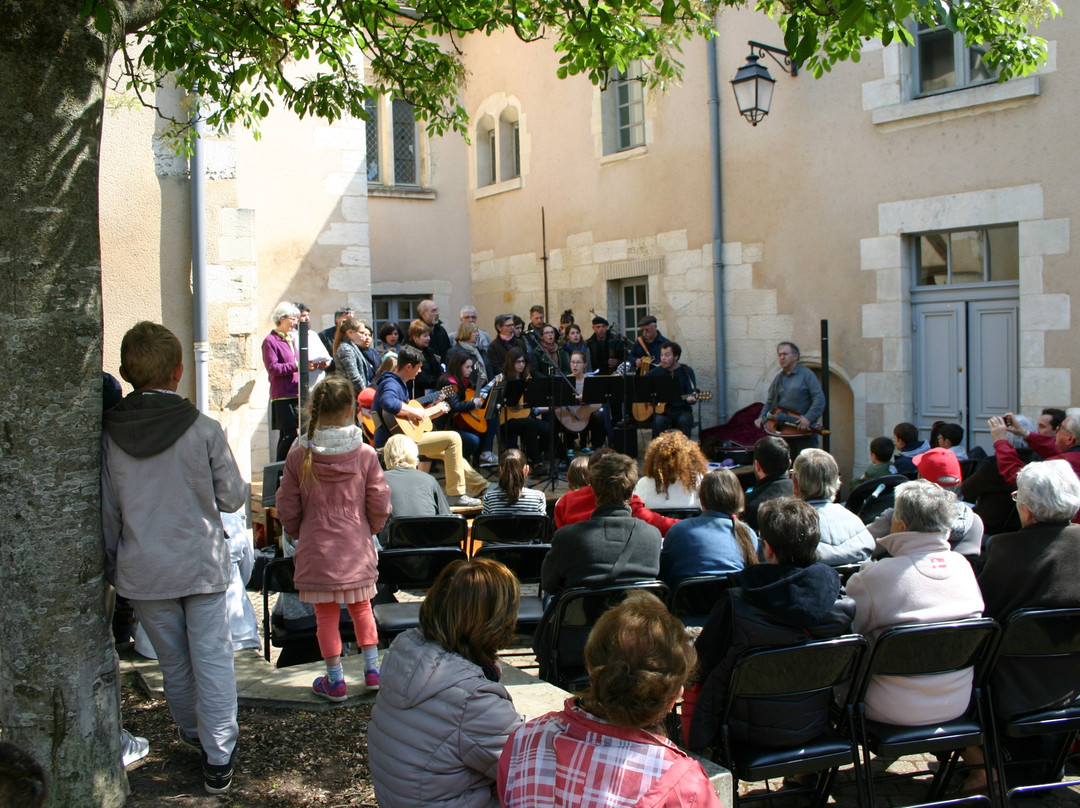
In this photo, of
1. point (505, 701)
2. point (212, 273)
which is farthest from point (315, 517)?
point (212, 273)

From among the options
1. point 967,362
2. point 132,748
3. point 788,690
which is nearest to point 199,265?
point 132,748

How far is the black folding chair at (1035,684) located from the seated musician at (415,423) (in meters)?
5.02

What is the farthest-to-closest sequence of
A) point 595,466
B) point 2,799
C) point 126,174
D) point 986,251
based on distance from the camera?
1. point 986,251
2. point 126,174
3. point 595,466
4. point 2,799

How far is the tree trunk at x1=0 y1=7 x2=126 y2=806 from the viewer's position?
2.72m

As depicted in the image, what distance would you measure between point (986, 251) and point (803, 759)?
7855 mm

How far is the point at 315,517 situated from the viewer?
3.77 m

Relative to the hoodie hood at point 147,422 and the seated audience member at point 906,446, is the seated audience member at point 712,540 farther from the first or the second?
the seated audience member at point 906,446

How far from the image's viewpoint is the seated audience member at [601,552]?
380cm

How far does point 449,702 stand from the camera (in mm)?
2293

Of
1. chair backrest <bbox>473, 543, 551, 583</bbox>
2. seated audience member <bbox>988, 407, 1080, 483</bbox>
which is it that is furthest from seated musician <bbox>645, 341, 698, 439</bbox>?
chair backrest <bbox>473, 543, 551, 583</bbox>

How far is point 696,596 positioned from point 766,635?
0.85m

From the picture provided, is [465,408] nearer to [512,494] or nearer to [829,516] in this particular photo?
[512,494]

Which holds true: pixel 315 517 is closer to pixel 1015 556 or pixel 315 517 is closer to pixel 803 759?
pixel 803 759

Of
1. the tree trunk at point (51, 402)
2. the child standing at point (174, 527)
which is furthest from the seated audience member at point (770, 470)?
the tree trunk at point (51, 402)
